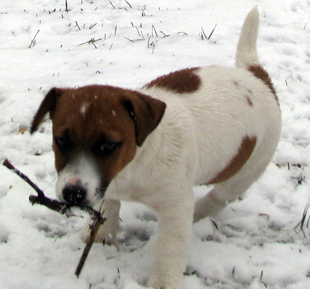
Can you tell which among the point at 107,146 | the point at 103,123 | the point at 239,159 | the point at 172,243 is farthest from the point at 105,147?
the point at 239,159

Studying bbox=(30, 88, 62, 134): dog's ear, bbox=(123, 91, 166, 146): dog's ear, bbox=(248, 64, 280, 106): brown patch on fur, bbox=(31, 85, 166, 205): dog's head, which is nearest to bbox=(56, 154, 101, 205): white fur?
bbox=(31, 85, 166, 205): dog's head

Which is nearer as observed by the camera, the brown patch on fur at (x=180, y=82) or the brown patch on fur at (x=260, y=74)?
the brown patch on fur at (x=180, y=82)

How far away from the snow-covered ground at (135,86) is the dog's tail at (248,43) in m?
1.06

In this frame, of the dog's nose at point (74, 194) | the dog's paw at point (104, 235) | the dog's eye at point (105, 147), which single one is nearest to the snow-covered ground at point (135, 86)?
the dog's paw at point (104, 235)

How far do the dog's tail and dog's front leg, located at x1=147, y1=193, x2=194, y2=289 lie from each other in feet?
4.64

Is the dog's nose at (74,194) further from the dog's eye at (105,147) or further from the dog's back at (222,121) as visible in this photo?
the dog's back at (222,121)

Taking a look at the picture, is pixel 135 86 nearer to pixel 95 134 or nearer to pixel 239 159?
pixel 239 159

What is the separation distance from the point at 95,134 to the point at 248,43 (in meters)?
1.98

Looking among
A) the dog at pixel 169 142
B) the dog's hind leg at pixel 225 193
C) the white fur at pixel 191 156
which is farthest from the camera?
the dog's hind leg at pixel 225 193

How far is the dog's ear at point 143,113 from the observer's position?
96.8 inches

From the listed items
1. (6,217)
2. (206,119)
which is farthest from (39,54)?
(206,119)

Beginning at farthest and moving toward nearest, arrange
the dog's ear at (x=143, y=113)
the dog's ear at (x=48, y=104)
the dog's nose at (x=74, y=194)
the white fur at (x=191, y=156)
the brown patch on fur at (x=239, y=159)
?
the brown patch on fur at (x=239, y=159), the white fur at (x=191, y=156), the dog's ear at (x=48, y=104), the dog's ear at (x=143, y=113), the dog's nose at (x=74, y=194)

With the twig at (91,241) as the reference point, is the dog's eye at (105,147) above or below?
above

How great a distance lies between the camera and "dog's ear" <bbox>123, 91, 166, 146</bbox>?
2.46 m
